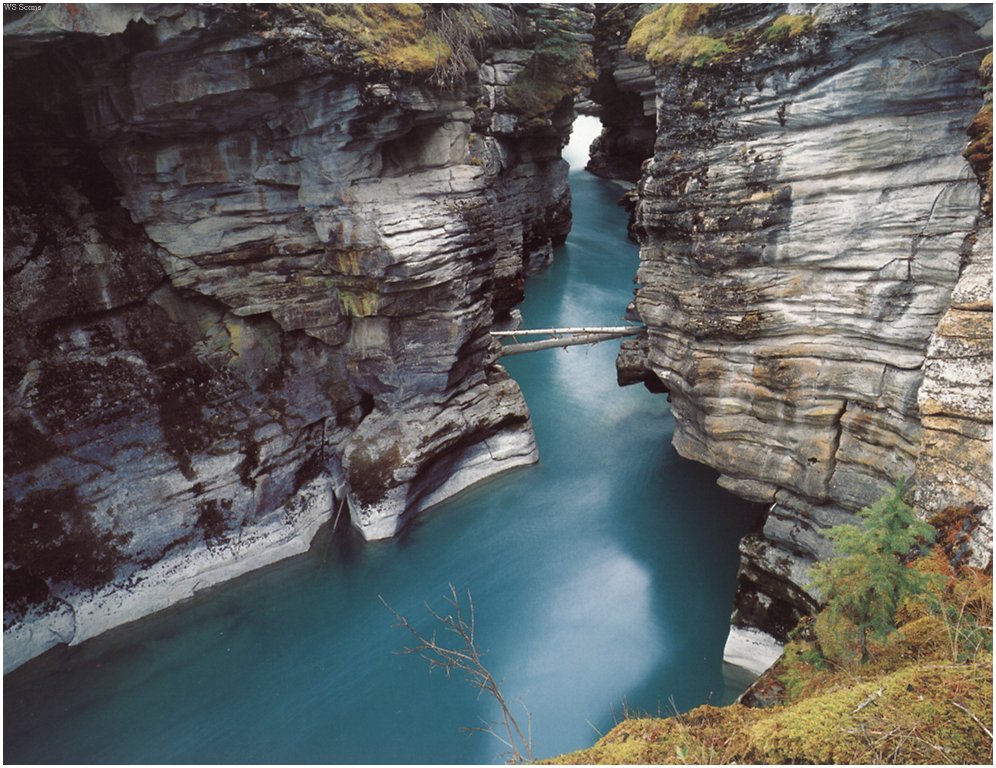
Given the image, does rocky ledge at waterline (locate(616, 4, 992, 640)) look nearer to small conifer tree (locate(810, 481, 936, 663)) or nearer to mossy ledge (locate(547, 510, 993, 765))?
mossy ledge (locate(547, 510, 993, 765))

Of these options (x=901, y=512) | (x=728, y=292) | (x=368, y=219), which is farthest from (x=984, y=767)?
(x=368, y=219)

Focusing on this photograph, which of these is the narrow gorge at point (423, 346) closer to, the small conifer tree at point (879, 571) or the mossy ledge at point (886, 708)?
the mossy ledge at point (886, 708)

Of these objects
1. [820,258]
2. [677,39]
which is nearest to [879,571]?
[820,258]

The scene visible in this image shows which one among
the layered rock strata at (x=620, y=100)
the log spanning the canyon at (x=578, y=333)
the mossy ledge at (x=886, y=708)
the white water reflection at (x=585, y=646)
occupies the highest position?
the layered rock strata at (x=620, y=100)

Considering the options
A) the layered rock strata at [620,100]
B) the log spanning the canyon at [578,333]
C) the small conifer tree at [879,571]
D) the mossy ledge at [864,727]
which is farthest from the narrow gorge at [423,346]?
the layered rock strata at [620,100]

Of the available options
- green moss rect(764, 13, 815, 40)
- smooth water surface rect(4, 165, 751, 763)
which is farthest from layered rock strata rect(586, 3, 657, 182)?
smooth water surface rect(4, 165, 751, 763)
